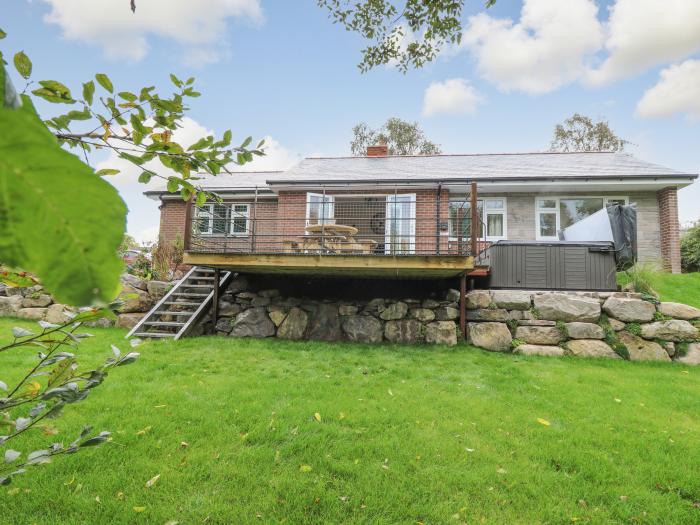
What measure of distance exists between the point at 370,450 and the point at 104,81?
3.02 m

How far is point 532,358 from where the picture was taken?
661cm

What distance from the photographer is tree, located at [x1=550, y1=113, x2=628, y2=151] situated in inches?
896

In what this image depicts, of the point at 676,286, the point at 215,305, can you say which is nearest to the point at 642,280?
the point at 676,286

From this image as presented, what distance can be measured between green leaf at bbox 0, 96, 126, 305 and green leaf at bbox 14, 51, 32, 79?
36.0 inches

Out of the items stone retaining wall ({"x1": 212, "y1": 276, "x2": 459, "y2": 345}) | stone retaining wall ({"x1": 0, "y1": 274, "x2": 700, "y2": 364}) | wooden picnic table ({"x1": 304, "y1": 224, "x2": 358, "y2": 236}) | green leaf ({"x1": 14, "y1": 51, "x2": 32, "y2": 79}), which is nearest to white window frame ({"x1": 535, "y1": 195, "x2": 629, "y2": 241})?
stone retaining wall ({"x1": 0, "y1": 274, "x2": 700, "y2": 364})

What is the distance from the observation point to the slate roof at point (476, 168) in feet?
36.8

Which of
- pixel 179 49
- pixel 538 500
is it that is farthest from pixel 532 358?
pixel 179 49

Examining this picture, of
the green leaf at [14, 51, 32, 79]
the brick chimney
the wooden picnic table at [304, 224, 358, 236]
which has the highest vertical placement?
the brick chimney

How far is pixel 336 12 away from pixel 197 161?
10.6 feet

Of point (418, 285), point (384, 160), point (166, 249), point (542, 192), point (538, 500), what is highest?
point (384, 160)

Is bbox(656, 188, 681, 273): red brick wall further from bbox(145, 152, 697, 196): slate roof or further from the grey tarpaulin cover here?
the grey tarpaulin cover

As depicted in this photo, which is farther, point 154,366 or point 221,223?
point 221,223

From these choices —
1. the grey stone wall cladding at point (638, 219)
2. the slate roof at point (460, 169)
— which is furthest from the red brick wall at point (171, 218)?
the grey stone wall cladding at point (638, 219)

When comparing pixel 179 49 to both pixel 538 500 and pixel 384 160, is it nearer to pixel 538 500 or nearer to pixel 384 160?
pixel 538 500
